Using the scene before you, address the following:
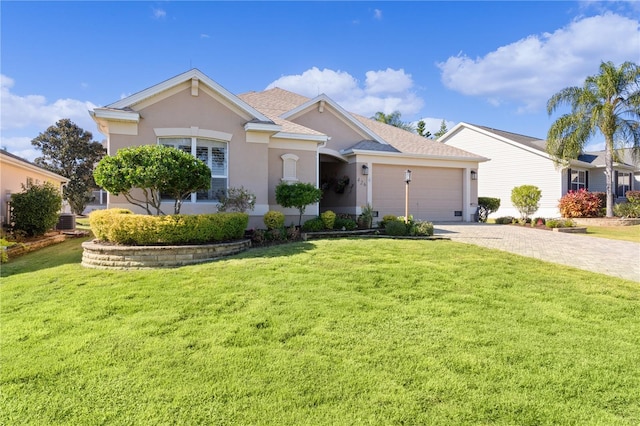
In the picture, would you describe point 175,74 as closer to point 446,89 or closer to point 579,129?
point 446,89

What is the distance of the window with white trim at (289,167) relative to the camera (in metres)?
13.1

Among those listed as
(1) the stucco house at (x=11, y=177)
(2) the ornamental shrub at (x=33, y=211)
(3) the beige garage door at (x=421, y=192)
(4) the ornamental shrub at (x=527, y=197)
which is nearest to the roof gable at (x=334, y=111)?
(3) the beige garage door at (x=421, y=192)

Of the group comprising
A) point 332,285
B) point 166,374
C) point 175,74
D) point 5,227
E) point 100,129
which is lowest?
point 166,374

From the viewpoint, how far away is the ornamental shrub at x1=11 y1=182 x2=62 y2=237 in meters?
12.8

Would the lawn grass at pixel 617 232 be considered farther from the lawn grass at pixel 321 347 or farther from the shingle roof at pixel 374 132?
the lawn grass at pixel 321 347

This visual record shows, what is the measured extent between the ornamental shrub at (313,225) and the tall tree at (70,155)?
28.1 metres

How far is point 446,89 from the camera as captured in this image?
23.2 m

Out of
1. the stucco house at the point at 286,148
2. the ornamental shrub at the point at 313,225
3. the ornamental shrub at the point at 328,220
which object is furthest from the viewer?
the ornamental shrub at the point at 328,220

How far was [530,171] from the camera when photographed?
78.5 feet

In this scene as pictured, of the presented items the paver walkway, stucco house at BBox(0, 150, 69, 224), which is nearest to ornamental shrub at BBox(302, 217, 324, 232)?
the paver walkway

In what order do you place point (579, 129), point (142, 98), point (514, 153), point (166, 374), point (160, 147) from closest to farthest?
point (166, 374), point (160, 147), point (142, 98), point (579, 129), point (514, 153)

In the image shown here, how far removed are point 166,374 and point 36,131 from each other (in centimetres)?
3805

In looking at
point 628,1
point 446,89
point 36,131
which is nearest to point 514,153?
point 446,89

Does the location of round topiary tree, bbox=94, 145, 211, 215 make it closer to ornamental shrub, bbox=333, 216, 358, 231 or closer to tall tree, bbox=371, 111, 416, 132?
ornamental shrub, bbox=333, 216, 358, 231
